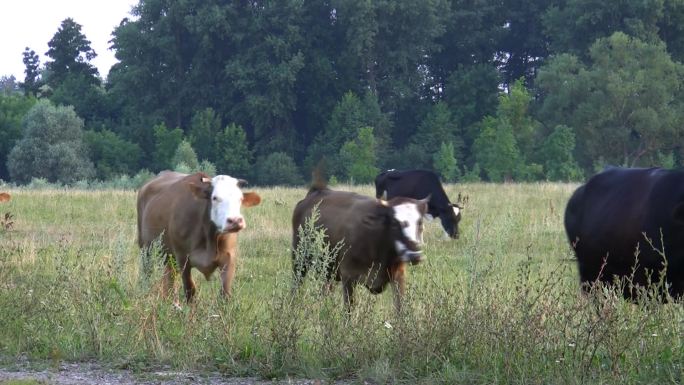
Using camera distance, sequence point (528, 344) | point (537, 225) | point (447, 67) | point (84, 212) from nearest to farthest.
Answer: point (528, 344), point (537, 225), point (84, 212), point (447, 67)

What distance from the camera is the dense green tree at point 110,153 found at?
217 ft

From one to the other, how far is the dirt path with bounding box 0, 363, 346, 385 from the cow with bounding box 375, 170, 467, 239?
42.9 feet

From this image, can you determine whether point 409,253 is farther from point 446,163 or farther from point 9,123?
point 9,123

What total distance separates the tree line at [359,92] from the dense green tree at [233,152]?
0.12 metres

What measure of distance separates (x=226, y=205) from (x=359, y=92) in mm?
57480

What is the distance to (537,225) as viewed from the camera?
2112cm

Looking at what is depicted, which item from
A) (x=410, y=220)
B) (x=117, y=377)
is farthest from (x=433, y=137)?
(x=117, y=377)

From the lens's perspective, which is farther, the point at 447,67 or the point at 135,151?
the point at 447,67

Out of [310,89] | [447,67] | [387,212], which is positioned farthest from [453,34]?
[387,212]

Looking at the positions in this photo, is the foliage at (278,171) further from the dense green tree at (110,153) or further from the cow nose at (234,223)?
the cow nose at (234,223)

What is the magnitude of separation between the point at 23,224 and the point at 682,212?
16.2 metres

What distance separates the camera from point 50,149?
204ft

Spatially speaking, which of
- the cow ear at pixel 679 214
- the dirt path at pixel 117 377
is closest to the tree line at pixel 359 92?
the cow ear at pixel 679 214

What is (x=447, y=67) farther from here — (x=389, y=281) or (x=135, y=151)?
(x=389, y=281)
